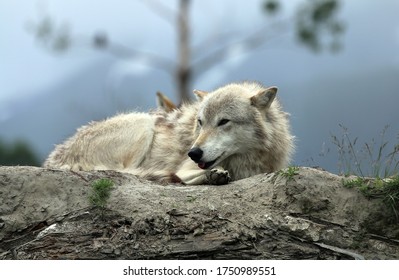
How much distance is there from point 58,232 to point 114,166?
262 cm

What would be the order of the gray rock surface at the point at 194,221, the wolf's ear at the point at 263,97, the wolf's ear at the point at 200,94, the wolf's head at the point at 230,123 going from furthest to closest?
the wolf's ear at the point at 200,94 → the wolf's ear at the point at 263,97 → the wolf's head at the point at 230,123 → the gray rock surface at the point at 194,221

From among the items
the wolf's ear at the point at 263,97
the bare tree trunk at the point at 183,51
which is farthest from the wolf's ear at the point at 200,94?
the bare tree trunk at the point at 183,51

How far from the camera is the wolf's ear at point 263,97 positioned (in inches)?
407

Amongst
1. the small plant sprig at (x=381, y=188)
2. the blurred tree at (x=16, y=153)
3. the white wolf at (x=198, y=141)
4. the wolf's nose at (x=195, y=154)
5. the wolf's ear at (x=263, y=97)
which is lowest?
the small plant sprig at (x=381, y=188)

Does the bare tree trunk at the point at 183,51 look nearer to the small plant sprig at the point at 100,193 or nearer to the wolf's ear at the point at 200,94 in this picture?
the wolf's ear at the point at 200,94

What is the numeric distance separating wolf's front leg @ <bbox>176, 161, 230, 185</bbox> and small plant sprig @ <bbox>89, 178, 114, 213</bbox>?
47.0 inches

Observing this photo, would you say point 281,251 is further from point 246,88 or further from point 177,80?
point 177,80

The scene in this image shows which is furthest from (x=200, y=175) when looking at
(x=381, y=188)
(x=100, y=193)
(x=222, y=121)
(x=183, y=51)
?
(x=183, y=51)

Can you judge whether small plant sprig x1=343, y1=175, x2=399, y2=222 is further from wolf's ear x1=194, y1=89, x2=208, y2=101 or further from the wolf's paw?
wolf's ear x1=194, y1=89, x2=208, y2=101

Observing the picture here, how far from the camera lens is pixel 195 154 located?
31.2 feet

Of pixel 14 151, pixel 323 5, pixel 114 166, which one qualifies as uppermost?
pixel 323 5

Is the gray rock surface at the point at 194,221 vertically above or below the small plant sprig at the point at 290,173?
below

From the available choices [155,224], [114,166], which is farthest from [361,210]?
[114,166]

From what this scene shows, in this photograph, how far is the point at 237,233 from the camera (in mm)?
8211
